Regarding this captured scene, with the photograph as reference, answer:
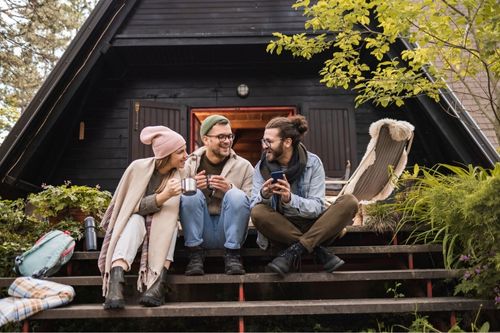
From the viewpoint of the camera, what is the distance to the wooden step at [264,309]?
2771 millimetres

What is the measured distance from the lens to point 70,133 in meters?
6.70

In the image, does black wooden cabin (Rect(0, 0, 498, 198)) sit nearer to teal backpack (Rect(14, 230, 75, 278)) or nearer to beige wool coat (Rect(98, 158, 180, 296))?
teal backpack (Rect(14, 230, 75, 278))

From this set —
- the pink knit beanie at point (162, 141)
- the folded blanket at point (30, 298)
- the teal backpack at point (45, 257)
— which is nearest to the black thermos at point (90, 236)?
the teal backpack at point (45, 257)

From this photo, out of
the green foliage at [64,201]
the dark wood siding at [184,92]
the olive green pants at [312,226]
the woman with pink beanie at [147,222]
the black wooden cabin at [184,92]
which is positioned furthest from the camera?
the dark wood siding at [184,92]

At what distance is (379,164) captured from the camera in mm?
4285

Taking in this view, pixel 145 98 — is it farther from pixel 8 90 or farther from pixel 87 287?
pixel 8 90

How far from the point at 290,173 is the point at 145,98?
4.29 meters

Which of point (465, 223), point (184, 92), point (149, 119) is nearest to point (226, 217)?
point (465, 223)

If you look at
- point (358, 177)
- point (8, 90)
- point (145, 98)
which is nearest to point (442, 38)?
point (358, 177)

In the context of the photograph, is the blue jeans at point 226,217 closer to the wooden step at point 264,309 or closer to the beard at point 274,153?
the beard at point 274,153

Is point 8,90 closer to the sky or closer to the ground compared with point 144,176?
closer to the sky

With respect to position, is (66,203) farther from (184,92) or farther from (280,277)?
(184,92)

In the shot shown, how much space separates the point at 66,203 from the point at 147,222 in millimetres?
1275

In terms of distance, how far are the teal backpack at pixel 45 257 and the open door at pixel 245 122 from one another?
3.84m
